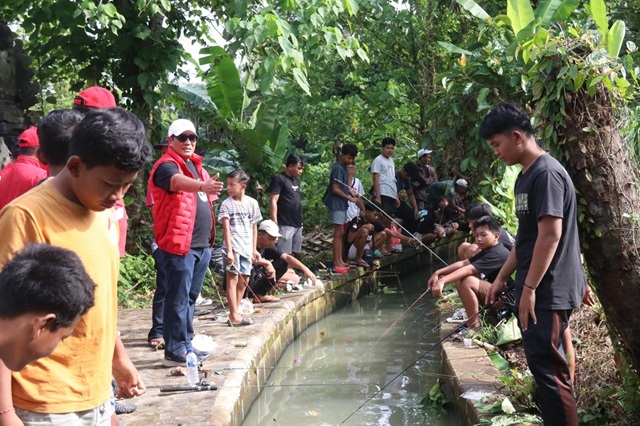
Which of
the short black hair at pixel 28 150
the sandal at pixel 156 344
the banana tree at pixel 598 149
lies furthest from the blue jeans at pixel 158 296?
the banana tree at pixel 598 149

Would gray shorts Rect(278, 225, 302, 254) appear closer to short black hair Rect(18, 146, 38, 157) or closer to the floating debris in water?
the floating debris in water

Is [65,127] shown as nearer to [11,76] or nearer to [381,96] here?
[11,76]

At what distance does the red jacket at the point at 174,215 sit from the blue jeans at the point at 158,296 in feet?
1.91

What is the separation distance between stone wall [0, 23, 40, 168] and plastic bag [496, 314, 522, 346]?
8297 millimetres

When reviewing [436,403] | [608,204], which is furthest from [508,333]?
[608,204]

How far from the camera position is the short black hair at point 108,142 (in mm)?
2705

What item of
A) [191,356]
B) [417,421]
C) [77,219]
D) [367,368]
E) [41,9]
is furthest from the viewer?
[41,9]

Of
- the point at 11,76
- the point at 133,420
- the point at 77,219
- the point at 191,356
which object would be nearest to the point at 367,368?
the point at 191,356

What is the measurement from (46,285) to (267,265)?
728 centimetres

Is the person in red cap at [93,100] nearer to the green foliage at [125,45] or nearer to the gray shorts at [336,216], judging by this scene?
the green foliage at [125,45]

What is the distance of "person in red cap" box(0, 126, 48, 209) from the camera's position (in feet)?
17.1

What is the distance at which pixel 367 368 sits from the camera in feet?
27.5

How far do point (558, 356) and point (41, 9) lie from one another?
8.52 metres

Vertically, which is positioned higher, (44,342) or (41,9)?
(41,9)
